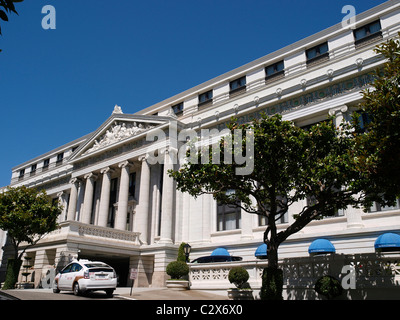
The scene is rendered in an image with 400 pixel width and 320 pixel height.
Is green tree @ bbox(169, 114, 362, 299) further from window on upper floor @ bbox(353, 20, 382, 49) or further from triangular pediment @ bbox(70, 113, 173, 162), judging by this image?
triangular pediment @ bbox(70, 113, 173, 162)

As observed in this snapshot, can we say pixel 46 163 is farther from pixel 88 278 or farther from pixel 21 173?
pixel 88 278

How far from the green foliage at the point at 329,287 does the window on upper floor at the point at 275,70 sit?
73.6ft

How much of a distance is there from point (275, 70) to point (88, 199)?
81.6 feet

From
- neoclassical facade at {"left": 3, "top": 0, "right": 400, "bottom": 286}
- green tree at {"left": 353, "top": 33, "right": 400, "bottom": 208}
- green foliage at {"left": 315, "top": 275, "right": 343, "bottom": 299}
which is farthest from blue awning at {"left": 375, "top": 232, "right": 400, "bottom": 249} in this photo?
green tree at {"left": 353, "top": 33, "right": 400, "bottom": 208}

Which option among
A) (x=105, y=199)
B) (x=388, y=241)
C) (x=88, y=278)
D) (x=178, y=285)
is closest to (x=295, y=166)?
(x=388, y=241)

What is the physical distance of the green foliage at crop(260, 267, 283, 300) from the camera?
15.4 m

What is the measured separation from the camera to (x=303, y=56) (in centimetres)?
3269

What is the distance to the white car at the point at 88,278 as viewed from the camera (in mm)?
17438

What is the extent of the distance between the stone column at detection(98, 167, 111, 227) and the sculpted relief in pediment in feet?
10.0
